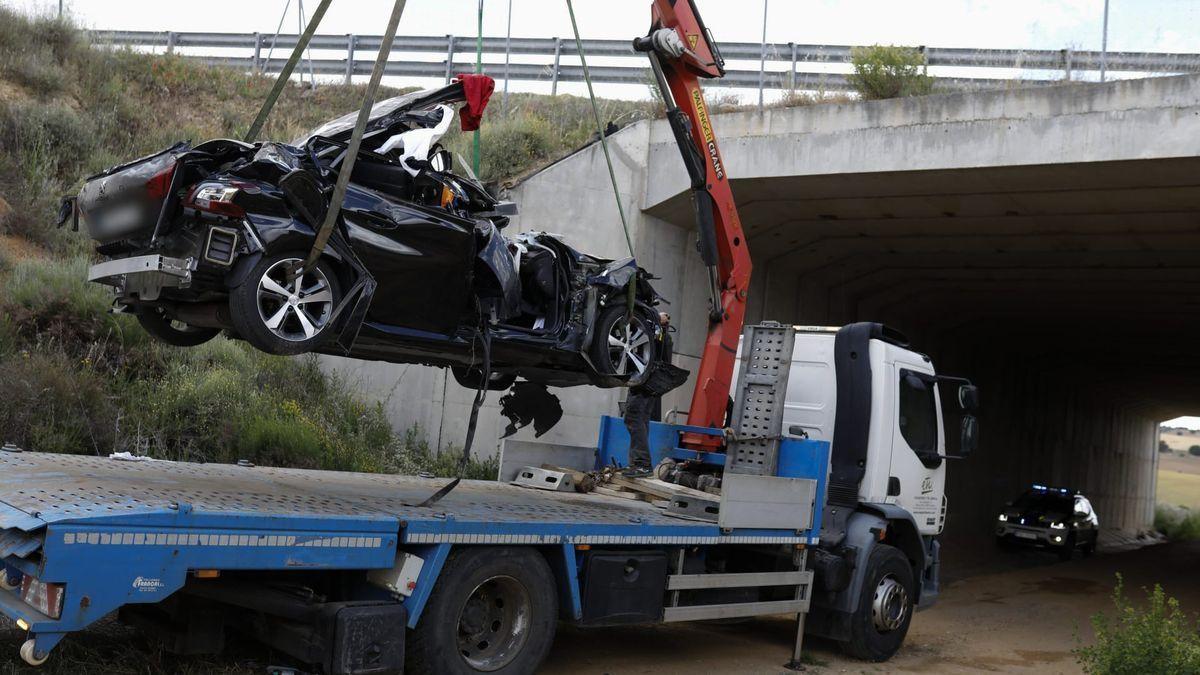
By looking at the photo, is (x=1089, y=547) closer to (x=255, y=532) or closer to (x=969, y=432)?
(x=969, y=432)

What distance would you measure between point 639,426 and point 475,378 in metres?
1.69

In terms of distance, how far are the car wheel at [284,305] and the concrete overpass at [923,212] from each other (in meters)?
7.23

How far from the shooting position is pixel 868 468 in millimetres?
8234

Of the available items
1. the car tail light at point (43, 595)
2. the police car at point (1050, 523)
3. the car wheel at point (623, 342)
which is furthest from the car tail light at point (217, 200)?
the police car at point (1050, 523)

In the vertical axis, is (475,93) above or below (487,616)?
above

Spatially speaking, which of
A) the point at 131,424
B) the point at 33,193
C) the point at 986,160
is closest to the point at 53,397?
the point at 131,424

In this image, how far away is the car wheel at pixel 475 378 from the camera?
286 inches

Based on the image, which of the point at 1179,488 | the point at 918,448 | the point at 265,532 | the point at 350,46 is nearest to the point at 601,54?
the point at 350,46

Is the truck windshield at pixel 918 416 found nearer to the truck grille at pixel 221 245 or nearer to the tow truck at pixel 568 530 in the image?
the tow truck at pixel 568 530

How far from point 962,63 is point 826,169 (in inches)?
145

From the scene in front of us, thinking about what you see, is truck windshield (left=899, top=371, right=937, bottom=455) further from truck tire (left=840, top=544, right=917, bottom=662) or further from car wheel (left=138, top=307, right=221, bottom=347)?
car wheel (left=138, top=307, right=221, bottom=347)

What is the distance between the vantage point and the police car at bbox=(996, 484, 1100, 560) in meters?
20.6

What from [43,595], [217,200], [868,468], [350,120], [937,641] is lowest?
[937,641]

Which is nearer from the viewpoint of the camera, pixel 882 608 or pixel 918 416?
pixel 882 608
